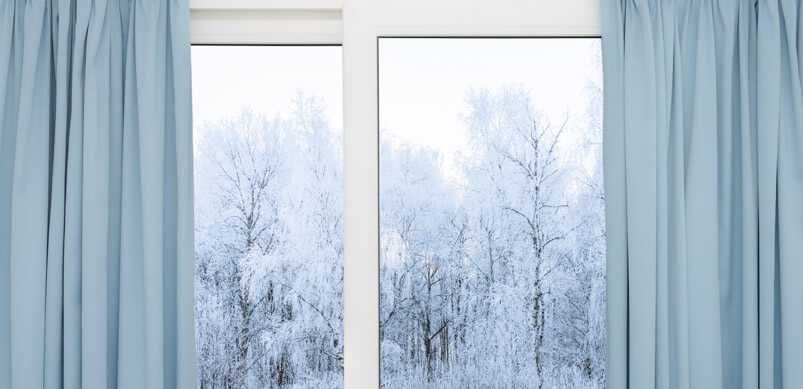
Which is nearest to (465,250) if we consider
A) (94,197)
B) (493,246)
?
(493,246)

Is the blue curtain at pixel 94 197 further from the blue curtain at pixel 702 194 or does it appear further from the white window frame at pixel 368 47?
the blue curtain at pixel 702 194

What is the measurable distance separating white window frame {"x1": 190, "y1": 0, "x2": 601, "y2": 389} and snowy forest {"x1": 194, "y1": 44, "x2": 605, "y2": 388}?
0.05m

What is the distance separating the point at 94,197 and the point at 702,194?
1.64 m

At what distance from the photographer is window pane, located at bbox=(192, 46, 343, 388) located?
5.07 ft

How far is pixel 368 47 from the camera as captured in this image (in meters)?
1.49

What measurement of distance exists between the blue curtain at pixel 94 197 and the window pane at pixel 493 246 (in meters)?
0.59

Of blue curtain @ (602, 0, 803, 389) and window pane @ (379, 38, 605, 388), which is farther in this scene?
window pane @ (379, 38, 605, 388)

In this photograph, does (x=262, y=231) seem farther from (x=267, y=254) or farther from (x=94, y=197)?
(x=94, y=197)

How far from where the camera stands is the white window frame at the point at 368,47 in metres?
1.48

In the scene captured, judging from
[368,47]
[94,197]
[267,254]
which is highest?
[368,47]

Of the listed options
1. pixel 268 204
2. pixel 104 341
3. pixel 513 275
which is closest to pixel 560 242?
pixel 513 275

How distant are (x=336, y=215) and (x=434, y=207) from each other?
29 centimetres

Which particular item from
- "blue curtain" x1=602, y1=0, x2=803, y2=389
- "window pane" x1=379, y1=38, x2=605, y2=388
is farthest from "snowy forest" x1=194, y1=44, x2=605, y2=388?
"blue curtain" x1=602, y1=0, x2=803, y2=389

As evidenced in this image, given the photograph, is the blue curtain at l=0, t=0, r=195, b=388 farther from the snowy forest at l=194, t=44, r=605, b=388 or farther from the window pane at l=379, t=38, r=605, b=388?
the window pane at l=379, t=38, r=605, b=388
